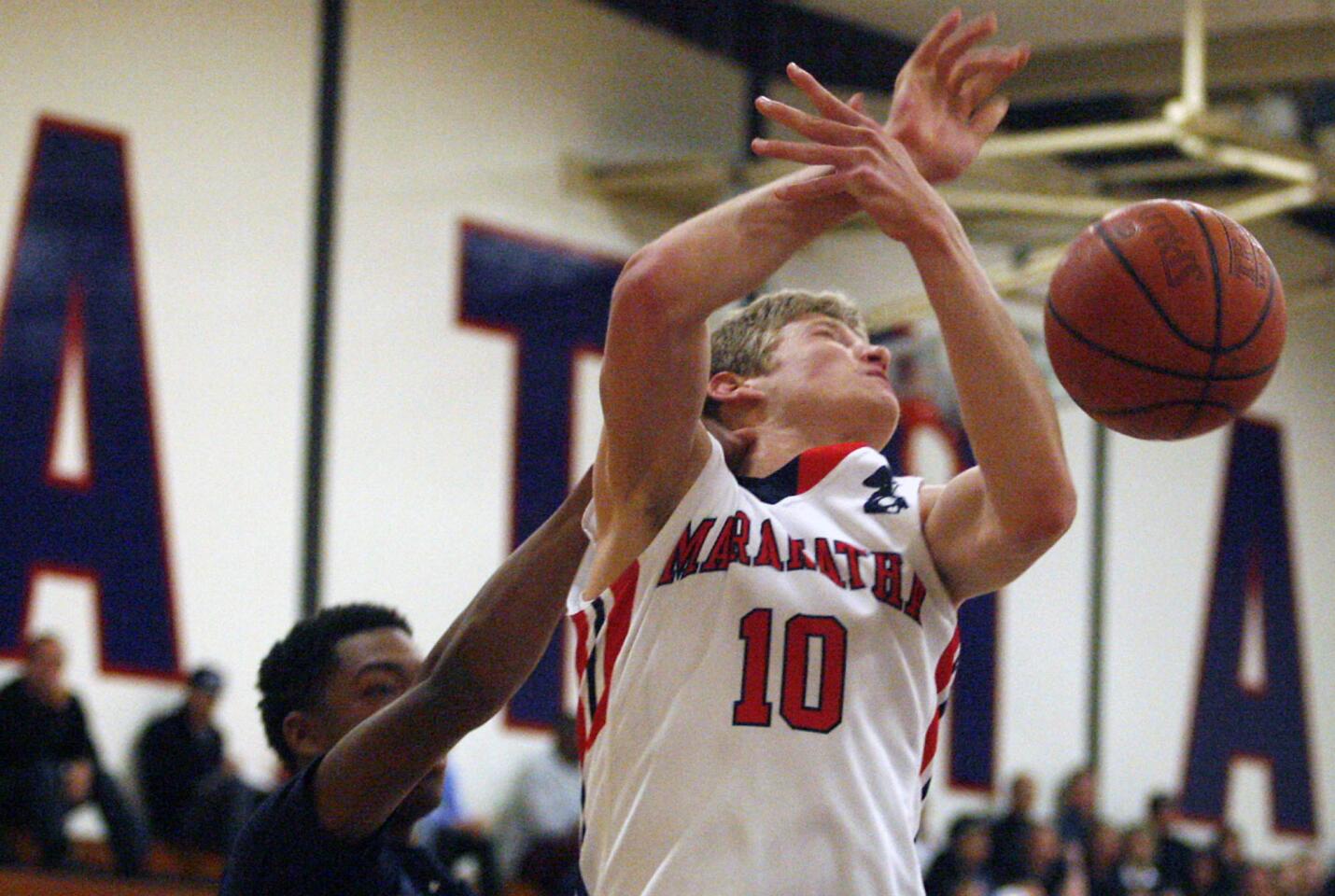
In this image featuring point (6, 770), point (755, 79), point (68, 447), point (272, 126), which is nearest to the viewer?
point (6, 770)

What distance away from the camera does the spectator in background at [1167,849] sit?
14.9m

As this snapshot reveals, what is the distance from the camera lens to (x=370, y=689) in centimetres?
371

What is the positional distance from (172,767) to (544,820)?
7.56ft

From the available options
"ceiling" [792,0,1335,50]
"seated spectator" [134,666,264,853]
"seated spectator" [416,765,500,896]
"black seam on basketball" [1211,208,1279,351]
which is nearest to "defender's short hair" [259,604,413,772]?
"black seam on basketball" [1211,208,1279,351]

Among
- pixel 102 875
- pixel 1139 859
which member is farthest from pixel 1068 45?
pixel 102 875

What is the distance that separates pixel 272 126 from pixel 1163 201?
8.44 m

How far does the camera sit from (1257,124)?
1098 centimetres

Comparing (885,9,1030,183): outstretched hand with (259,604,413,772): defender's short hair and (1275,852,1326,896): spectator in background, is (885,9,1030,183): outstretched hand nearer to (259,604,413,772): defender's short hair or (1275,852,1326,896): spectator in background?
(259,604,413,772): defender's short hair

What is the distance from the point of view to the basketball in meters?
2.97

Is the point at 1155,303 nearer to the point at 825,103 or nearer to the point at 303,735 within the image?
the point at 825,103

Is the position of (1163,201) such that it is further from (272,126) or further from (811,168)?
(272,126)

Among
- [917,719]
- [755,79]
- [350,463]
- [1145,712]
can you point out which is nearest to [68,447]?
[350,463]

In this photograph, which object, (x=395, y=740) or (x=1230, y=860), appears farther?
(x=1230, y=860)

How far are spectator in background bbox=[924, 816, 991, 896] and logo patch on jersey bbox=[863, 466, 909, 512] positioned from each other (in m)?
8.91
